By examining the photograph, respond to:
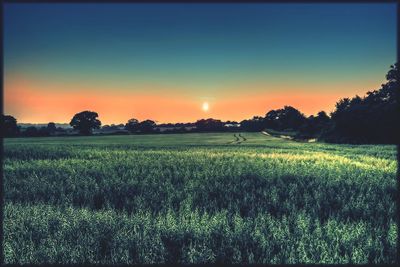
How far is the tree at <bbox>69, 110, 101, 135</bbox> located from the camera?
9906 cm

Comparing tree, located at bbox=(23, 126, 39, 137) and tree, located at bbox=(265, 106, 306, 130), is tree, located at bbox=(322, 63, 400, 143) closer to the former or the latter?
tree, located at bbox=(265, 106, 306, 130)

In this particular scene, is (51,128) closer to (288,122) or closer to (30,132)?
(30,132)

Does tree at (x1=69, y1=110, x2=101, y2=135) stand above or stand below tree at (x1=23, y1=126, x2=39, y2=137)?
above

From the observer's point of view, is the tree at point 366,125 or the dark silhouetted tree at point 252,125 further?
the dark silhouetted tree at point 252,125

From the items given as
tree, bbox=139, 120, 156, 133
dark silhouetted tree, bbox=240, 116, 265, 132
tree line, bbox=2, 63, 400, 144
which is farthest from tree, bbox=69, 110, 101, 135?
dark silhouetted tree, bbox=240, 116, 265, 132

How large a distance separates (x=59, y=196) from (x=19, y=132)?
87827 millimetres

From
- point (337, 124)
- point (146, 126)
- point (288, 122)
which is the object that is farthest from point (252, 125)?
point (337, 124)

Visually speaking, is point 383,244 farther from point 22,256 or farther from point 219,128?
point 219,128

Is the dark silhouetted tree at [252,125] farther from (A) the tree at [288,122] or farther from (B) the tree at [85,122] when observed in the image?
(B) the tree at [85,122]

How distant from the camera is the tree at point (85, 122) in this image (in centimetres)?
9906

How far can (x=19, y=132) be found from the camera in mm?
81688

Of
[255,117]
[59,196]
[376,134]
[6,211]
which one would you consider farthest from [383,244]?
[255,117]

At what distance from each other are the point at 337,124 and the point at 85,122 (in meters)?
81.3

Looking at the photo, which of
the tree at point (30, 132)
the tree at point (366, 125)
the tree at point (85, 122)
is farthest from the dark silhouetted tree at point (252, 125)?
the tree at point (30, 132)
